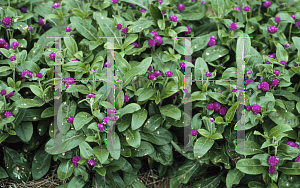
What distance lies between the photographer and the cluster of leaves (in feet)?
6.08

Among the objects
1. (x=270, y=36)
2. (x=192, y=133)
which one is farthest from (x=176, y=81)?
(x=270, y=36)

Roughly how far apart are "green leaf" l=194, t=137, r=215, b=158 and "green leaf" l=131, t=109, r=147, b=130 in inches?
14.5

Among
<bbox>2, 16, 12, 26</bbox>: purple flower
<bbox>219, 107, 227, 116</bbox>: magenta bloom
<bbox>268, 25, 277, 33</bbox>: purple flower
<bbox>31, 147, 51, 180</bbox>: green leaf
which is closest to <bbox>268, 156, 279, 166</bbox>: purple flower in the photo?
<bbox>219, 107, 227, 116</bbox>: magenta bloom

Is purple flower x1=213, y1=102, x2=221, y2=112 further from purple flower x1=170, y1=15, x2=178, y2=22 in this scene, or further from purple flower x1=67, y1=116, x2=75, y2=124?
purple flower x1=67, y1=116, x2=75, y2=124

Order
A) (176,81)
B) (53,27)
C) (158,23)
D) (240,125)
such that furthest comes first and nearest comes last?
(53,27) < (158,23) < (176,81) < (240,125)

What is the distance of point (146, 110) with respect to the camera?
2.01 m

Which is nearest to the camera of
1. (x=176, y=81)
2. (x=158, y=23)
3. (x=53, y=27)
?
(x=176, y=81)

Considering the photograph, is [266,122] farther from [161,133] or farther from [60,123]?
[60,123]

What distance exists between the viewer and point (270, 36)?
8.00 ft

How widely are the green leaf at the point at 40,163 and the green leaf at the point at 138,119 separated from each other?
2.32 feet

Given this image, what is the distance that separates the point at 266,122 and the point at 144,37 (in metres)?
1.13

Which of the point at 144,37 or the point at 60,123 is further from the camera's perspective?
the point at 144,37

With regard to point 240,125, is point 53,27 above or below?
above

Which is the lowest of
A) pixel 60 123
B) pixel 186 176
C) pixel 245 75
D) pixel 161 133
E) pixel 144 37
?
pixel 186 176
